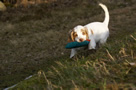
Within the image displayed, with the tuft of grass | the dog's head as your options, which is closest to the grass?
the tuft of grass

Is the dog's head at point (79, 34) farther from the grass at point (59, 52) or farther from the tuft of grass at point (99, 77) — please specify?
the tuft of grass at point (99, 77)

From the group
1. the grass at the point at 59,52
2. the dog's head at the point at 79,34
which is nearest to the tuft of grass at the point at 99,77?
the grass at the point at 59,52

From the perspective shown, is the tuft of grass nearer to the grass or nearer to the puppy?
the grass

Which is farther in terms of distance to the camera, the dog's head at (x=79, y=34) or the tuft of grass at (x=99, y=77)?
the dog's head at (x=79, y=34)

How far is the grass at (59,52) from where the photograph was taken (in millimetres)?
2154

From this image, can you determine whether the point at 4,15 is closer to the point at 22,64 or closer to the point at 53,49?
the point at 53,49

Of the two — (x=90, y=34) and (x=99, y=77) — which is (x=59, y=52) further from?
(x=99, y=77)

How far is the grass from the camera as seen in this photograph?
2.15 m

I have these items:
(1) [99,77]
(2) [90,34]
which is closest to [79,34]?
(2) [90,34]

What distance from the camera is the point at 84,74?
90.3 inches

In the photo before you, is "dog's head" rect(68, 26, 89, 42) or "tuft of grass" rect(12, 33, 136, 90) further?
"dog's head" rect(68, 26, 89, 42)

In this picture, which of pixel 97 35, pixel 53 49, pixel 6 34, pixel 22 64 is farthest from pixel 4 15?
pixel 97 35

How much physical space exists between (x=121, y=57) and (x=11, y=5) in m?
14.6

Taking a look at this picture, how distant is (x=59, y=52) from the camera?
778 cm
